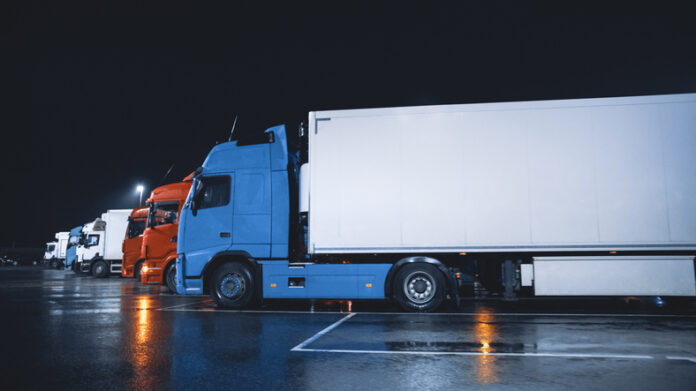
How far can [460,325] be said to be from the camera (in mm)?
7746

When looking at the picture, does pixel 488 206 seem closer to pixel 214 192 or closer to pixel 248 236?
pixel 248 236

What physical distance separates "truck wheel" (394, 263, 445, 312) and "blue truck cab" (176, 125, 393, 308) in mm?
932

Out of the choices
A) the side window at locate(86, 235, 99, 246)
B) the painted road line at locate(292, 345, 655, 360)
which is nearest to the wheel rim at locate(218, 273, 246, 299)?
the painted road line at locate(292, 345, 655, 360)

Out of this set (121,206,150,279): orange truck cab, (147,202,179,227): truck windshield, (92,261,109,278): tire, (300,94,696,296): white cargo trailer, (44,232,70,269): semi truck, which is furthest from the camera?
(44,232,70,269): semi truck

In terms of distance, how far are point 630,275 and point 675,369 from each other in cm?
421

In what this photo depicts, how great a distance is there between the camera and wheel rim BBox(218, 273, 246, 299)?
998 cm

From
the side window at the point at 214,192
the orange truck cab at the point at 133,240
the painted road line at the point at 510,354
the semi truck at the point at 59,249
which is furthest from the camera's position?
the semi truck at the point at 59,249

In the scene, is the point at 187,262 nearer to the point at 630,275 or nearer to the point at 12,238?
the point at 630,275

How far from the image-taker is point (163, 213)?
14.9m

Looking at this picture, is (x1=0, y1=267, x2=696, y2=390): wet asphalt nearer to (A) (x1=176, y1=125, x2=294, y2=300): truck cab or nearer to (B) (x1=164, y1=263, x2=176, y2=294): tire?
(A) (x1=176, y1=125, x2=294, y2=300): truck cab

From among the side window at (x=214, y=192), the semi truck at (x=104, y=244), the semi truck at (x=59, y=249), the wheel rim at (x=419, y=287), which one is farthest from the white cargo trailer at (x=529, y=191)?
the semi truck at (x=59, y=249)

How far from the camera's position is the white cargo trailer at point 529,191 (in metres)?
8.66

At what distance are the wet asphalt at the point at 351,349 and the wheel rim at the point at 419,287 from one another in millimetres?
420

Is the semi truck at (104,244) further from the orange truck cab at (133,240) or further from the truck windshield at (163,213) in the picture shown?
the truck windshield at (163,213)
